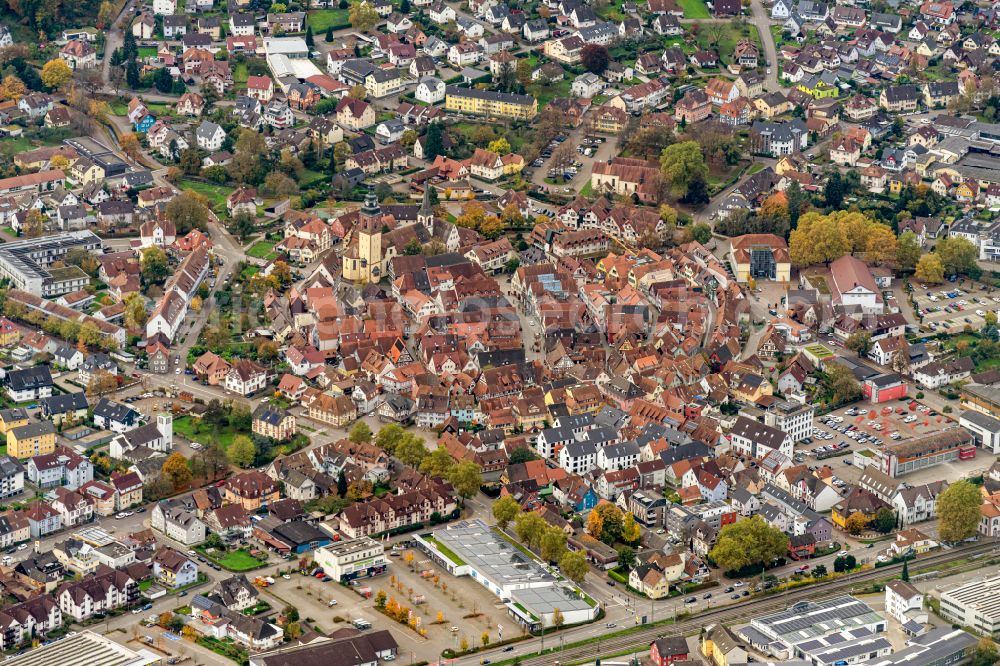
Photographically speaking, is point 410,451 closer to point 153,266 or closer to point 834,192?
point 153,266

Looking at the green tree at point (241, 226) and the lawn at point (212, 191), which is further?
the lawn at point (212, 191)

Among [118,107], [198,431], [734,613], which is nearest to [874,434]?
[734,613]

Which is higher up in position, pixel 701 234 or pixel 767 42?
pixel 767 42

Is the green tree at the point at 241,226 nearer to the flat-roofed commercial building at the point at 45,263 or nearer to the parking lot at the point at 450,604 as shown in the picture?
the flat-roofed commercial building at the point at 45,263

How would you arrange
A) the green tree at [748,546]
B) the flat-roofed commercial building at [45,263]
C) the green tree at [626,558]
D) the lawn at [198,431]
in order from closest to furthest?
the green tree at [748,546]
the green tree at [626,558]
the lawn at [198,431]
the flat-roofed commercial building at [45,263]

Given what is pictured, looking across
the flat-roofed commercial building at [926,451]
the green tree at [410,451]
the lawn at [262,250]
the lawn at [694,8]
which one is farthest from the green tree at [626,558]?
the lawn at [694,8]

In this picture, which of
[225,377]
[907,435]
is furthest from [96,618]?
[907,435]


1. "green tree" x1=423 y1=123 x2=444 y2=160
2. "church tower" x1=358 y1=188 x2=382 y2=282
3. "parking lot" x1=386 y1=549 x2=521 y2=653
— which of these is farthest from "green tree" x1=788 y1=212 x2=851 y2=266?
"parking lot" x1=386 y1=549 x2=521 y2=653
